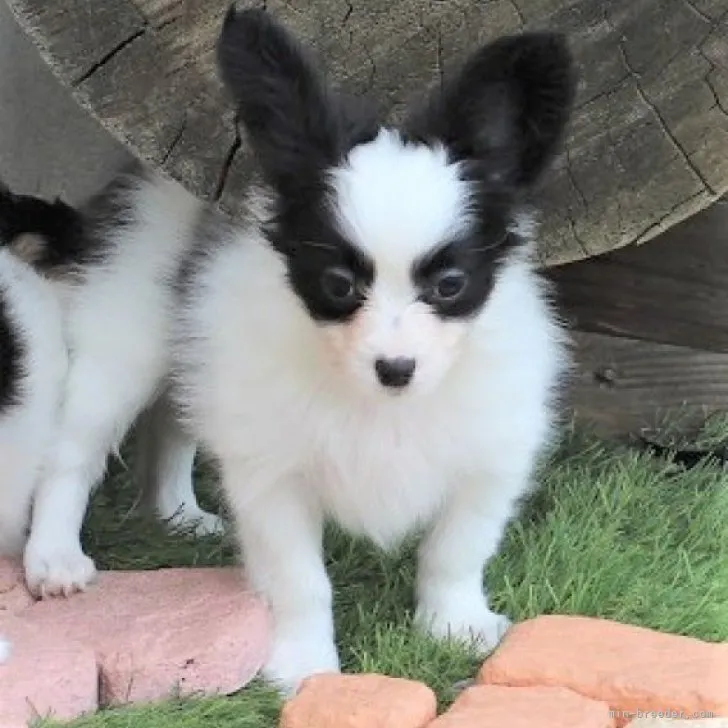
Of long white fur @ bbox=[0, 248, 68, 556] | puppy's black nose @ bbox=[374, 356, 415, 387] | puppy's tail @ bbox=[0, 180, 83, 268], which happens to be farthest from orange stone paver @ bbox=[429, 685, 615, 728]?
puppy's tail @ bbox=[0, 180, 83, 268]

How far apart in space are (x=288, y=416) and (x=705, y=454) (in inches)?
50.2

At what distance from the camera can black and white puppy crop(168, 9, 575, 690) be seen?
2.43m

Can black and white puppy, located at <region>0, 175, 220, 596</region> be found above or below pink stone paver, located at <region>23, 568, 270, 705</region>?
above

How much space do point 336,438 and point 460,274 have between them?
1.49 feet

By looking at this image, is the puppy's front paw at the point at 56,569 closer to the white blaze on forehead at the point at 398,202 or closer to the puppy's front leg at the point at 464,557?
the puppy's front leg at the point at 464,557

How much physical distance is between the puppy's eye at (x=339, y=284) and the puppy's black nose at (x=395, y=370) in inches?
4.6

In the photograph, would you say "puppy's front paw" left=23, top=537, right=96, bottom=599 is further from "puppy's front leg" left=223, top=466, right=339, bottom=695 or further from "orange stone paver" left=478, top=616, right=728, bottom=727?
"orange stone paver" left=478, top=616, right=728, bottom=727

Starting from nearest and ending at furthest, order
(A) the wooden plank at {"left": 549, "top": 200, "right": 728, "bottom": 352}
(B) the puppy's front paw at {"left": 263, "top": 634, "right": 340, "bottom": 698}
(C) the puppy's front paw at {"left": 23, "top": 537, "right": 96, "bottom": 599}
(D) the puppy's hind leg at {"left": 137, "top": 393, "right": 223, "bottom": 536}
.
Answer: (B) the puppy's front paw at {"left": 263, "top": 634, "right": 340, "bottom": 698}
(C) the puppy's front paw at {"left": 23, "top": 537, "right": 96, "bottom": 599}
(D) the puppy's hind leg at {"left": 137, "top": 393, "right": 223, "bottom": 536}
(A) the wooden plank at {"left": 549, "top": 200, "right": 728, "bottom": 352}

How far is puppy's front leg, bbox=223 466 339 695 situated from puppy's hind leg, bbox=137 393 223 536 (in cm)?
55

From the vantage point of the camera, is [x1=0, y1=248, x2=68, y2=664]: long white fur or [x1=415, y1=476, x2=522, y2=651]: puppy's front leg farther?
[x1=0, y1=248, x2=68, y2=664]: long white fur

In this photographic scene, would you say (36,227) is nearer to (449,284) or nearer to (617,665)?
(449,284)

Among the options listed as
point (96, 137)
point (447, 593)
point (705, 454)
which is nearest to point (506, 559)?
point (447, 593)

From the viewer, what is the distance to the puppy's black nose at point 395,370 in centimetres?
240

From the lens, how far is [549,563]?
3.07m
